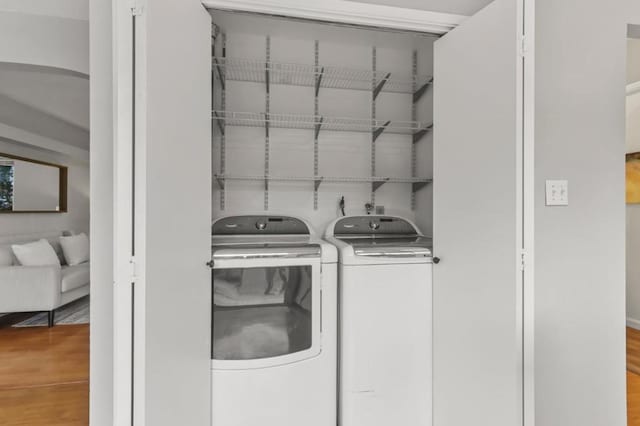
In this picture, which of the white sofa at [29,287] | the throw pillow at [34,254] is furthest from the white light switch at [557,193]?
the throw pillow at [34,254]

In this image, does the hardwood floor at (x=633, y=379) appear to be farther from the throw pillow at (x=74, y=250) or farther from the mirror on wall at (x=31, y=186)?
the mirror on wall at (x=31, y=186)

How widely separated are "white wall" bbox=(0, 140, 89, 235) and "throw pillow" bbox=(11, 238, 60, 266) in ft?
3.15

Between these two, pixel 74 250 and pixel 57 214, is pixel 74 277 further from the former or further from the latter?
pixel 57 214

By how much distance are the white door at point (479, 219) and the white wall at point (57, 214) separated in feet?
17.8

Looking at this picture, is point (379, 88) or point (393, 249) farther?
point (379, 88)

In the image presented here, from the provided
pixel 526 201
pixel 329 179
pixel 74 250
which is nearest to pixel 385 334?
pixel 526 201

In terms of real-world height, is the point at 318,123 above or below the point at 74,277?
above

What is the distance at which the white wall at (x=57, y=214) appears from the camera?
4.79 m

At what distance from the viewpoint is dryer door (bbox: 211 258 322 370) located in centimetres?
157

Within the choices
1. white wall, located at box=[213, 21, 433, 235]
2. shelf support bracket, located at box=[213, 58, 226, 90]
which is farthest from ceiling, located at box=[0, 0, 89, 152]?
white wall, located at box=[213, 21, 433, 235]

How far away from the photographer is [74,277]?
4.04 meters

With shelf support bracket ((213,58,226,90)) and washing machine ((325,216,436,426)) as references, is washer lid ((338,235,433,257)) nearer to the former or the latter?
washing machine ((325,216,436,426))

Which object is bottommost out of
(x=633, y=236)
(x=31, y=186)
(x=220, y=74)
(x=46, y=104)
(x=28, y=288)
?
(x=28, y=288)

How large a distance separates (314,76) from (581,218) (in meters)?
1.57
